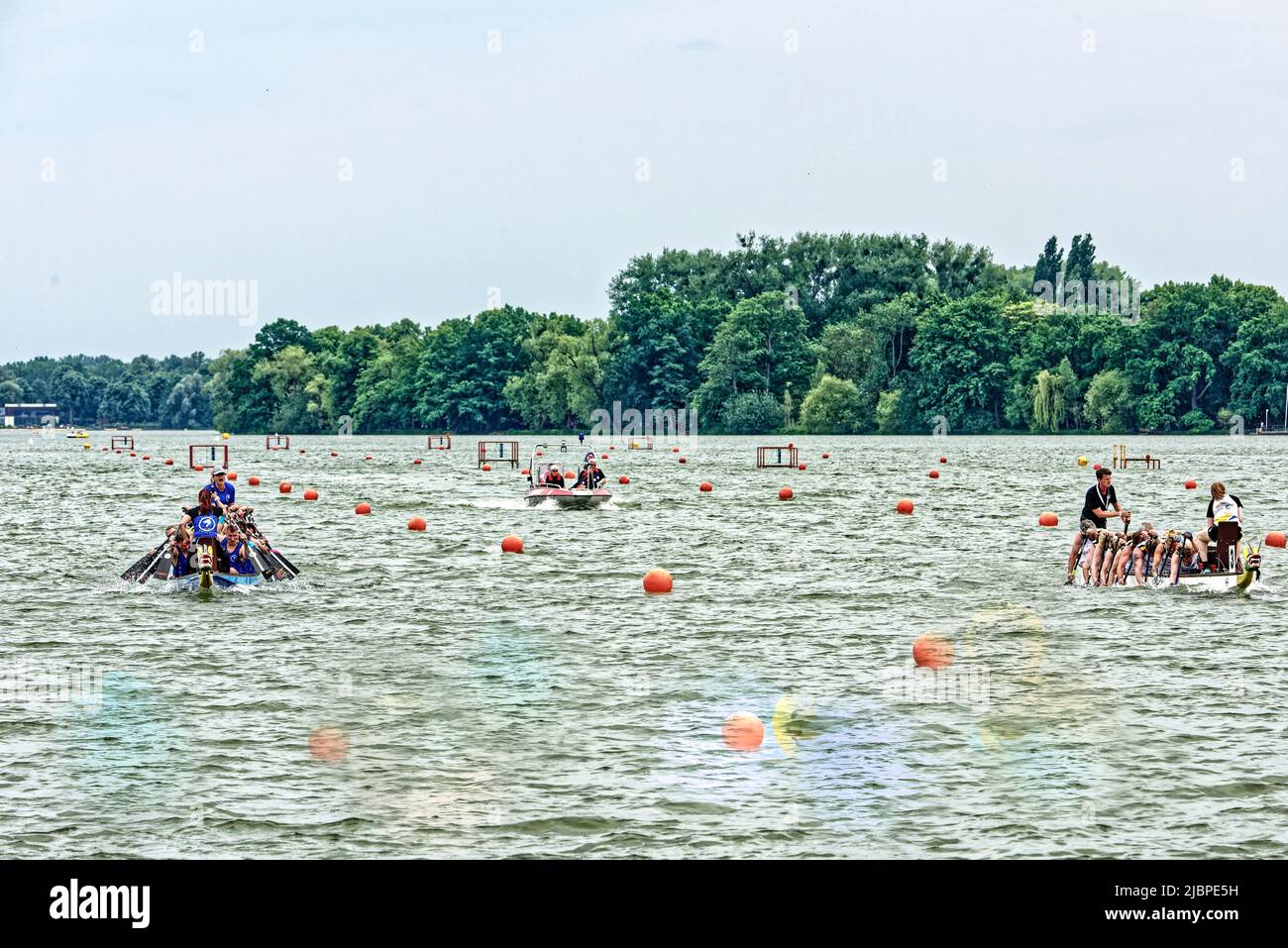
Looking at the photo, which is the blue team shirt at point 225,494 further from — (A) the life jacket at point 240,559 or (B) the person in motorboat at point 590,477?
(B) the person in motorboat at point 590,477

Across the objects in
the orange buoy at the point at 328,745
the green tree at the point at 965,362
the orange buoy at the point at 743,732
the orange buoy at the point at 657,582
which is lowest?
the orange buoy at the point at 328,745

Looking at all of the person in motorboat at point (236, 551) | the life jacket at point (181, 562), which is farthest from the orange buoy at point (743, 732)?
the life jacket at point (181, 562)

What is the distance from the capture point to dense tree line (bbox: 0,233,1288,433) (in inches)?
5763

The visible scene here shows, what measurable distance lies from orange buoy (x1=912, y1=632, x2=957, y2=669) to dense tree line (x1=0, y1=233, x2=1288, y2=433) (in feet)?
423

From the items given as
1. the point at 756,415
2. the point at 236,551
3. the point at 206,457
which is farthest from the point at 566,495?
the point at 756,415

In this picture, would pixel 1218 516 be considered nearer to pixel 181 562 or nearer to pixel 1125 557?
pixel 1125 557

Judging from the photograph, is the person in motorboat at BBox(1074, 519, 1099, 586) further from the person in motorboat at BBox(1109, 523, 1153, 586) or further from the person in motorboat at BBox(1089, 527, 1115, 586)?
the person in motorboat at BBox(1109, 523, 1153, 586)

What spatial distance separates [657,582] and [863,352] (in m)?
136

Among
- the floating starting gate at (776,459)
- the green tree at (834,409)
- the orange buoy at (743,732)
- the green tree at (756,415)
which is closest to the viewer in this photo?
the orange buoy at (743,732)

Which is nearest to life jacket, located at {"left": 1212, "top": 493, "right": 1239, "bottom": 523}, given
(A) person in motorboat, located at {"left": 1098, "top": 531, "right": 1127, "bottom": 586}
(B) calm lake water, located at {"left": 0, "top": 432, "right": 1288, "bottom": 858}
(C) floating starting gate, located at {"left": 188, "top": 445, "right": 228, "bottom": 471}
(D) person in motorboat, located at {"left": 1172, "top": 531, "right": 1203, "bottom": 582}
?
(D) person in motorboat, located at {"left": 1172, "top": 531, "right": 1203, "bottom": 582}

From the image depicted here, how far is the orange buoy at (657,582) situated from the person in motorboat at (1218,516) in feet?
29.2

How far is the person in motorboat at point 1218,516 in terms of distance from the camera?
25.7 metres

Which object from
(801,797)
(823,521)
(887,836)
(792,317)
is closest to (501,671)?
(801,797)
